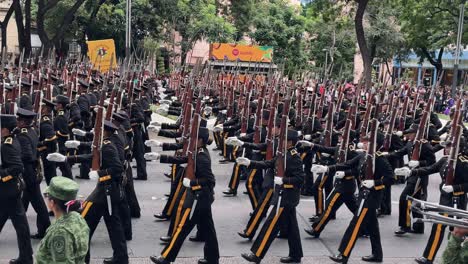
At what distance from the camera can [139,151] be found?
11500 millimetres

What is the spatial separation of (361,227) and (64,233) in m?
4.05

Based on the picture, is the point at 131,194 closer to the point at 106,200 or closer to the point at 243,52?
A: the point at 106,200

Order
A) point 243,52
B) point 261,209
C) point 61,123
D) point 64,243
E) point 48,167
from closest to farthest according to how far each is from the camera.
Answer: point 64,243
point 261,209
point 48,167
point 61,123
point 243,52

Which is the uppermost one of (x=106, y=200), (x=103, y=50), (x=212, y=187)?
(x=103, y=50)

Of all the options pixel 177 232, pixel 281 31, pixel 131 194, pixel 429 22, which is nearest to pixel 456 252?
pixel 177 232

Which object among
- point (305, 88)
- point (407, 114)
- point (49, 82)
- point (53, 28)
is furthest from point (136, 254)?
Result: point (53, 28)

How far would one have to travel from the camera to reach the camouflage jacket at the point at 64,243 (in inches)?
168

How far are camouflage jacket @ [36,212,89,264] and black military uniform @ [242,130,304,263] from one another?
3.04 m

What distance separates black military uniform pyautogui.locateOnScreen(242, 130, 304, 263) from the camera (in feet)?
23.4

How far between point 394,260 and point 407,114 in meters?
5.83

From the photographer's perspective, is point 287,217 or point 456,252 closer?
point 456,252

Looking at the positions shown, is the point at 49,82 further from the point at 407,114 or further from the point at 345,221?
the point at 407,114

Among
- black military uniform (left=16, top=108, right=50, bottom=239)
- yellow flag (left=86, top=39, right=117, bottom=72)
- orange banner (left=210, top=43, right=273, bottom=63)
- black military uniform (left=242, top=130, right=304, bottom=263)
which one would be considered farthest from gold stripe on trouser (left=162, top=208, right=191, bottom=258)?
orange banner (left=210, top=43, right=273, bottom=63)

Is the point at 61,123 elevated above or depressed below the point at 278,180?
above
